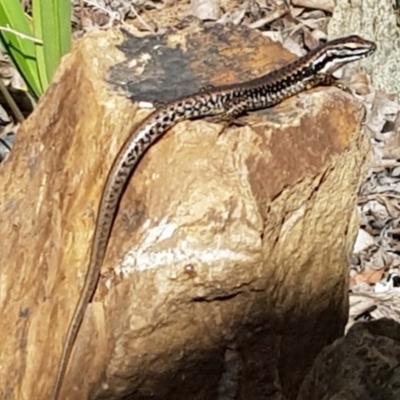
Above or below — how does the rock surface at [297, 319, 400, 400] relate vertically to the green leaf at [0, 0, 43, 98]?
below

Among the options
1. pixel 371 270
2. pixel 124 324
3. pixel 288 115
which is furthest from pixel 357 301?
pixel 124 324

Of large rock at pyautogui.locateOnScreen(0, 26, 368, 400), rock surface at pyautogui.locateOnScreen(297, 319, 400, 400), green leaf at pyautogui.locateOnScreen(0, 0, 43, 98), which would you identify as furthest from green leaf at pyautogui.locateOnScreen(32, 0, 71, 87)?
rock surface at pyautogui.locateOnScreen(297, 319, 400, 400)

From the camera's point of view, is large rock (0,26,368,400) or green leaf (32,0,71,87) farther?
green leaf (32,0,71,87)

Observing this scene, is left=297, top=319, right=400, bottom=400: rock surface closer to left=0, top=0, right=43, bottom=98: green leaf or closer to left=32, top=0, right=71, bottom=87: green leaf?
left=32, top=0, right=71, bottom=87: green leaf

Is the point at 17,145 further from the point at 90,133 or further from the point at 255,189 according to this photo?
the point at 255,189

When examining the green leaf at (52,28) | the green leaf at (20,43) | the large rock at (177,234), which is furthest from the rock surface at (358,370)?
the green leaf at (20,43)
